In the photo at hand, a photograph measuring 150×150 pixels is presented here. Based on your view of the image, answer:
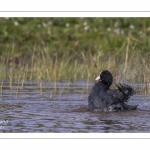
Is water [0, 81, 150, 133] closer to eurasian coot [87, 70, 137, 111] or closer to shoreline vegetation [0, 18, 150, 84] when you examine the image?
eurasian coot [87, 70, 137, 111]

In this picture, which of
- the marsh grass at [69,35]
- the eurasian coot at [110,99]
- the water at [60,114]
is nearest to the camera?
the water at [60,114]

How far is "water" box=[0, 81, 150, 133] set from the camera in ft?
30.4

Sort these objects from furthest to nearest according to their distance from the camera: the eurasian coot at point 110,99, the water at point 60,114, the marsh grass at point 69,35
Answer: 1. the marsh grass at point 69,35
2. the eurasian coot at point 110,99
3. the water at point 60,114

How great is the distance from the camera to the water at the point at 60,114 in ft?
30.4

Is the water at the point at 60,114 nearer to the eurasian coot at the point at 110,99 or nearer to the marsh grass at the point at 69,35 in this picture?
the eurasian coot at the point at 110,99

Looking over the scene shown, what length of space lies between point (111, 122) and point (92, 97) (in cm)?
112

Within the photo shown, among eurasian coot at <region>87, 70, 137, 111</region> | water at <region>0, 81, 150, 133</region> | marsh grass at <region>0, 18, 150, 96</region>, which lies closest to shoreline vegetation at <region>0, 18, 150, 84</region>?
marsh grass at <region>0, 18, 150, 96</region>

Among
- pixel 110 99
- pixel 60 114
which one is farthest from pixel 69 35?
pixel 60 114

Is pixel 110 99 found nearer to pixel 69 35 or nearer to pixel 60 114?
pixel 60 114

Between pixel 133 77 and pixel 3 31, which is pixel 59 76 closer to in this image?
pixel 133 77

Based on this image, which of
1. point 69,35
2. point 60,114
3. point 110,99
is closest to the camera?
point 60,114

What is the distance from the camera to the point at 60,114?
33.8 feet

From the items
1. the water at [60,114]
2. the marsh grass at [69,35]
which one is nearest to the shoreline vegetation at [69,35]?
the marsh grass at [69,35]

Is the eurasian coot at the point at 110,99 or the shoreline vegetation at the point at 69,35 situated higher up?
the shoreline vegetation at the point at 69,35
